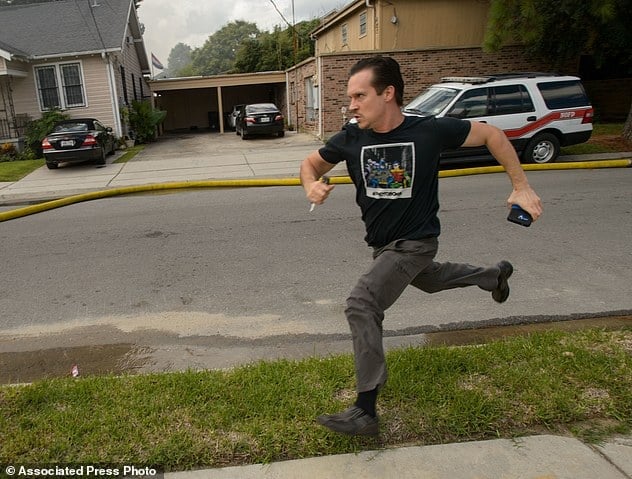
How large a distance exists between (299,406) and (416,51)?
17571mm

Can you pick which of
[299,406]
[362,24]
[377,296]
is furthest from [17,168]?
[377,296]

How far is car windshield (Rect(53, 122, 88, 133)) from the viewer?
16.5m

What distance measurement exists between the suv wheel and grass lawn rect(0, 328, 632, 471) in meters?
9.17

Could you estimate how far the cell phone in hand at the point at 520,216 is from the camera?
9.20 feet

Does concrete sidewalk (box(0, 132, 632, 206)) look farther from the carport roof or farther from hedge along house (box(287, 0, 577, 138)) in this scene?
the carport roof

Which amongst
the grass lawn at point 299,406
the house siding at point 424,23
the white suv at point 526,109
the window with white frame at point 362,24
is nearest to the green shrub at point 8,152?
the house siding at point 424,23

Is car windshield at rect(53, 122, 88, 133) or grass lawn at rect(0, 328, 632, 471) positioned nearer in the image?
grass lawn at rect(0, 328, 632, 471)

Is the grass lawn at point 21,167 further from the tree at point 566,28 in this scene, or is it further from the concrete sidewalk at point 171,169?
the tree at point 566,28

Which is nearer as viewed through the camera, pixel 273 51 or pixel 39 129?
pixel 39 129

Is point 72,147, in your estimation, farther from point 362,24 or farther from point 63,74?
point 362,24

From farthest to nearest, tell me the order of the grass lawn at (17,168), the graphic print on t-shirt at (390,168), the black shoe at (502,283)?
the grass lawn at (17,168) < the black shoe at (502,283) < the graphic print on t-shirt at (390,168)

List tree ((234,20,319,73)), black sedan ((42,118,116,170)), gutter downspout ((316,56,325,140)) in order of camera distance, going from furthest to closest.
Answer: tree ((234,20,319,73)), gutter downspout ((316,56,325,140)), black sedan ((42,118,116,170))

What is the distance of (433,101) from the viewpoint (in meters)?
12.3

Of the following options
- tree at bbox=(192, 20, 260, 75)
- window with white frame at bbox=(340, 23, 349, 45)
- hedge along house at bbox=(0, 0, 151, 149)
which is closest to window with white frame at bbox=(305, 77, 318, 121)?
window with white frame at bbox=(340, 23, 349, 45)
